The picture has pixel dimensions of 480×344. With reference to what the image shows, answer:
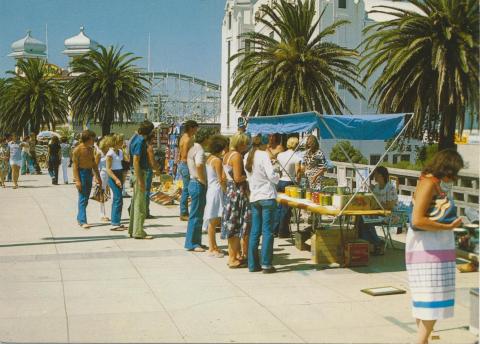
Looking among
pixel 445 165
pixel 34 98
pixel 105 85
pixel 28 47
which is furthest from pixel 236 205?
pixel 28 47

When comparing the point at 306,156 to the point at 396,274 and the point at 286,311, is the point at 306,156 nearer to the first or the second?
the point at 396,274

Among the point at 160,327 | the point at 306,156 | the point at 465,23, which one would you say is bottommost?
the point at 160,327

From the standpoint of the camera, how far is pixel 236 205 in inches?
352

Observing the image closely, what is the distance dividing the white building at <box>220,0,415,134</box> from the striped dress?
1802 inches

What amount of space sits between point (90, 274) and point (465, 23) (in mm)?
12411

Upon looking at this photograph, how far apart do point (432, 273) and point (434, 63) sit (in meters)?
12.5

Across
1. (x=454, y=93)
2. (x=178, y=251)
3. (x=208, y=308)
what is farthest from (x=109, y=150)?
(x=454, y=93)

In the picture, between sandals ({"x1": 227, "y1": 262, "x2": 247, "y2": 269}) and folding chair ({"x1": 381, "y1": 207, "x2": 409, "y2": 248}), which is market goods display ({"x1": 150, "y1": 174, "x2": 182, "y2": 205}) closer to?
folding chair ({"x1": 381, "y1": 207, "x2": 409, "y2": 248})

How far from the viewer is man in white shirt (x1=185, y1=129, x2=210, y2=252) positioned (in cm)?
989

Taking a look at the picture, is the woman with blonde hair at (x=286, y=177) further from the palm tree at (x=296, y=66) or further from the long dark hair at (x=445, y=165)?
the palm tree at (x=296, y=66)

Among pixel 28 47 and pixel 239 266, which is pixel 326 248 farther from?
pixel 28 47

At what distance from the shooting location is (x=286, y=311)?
6711 millimetres

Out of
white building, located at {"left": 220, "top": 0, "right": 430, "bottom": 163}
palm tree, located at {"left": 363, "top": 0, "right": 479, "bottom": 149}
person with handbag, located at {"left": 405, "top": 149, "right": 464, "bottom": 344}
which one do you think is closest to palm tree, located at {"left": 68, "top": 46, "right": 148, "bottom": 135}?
white building, located at {"left": 220, "top": 0, "right": 430, "bottom": 163}

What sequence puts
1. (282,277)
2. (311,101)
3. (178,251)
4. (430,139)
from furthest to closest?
(311,101)
(430,139)
(178,251)
(282,277)
